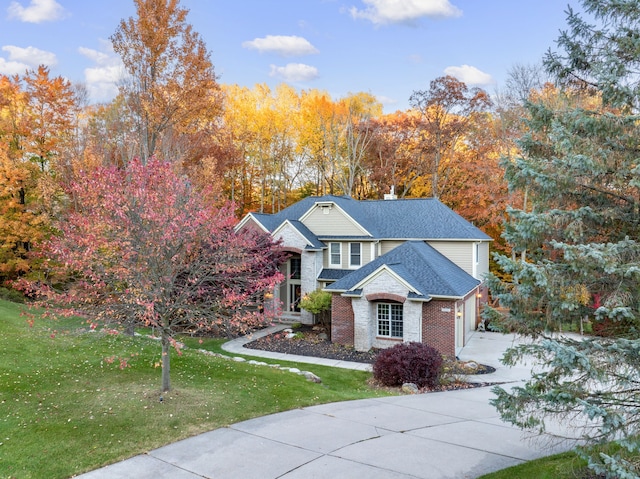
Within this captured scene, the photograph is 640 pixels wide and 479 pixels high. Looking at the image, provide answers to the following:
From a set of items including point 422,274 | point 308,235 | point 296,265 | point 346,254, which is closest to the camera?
point 422,274

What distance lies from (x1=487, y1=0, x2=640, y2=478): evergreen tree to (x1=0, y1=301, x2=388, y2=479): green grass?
612 cm

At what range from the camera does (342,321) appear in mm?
19703

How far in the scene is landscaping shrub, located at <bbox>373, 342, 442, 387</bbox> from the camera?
527 inches

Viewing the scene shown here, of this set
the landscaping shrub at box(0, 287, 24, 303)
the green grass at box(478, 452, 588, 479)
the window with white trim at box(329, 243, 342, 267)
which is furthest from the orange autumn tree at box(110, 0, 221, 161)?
the green grass at box(478, 452, 588, 479)

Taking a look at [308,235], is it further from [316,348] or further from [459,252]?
[459,252]

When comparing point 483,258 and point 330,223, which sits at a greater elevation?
point 330,223

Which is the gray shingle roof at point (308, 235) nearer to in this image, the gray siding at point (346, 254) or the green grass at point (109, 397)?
the gray siding at point (346, 254)

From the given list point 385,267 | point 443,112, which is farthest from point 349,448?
point 443,112

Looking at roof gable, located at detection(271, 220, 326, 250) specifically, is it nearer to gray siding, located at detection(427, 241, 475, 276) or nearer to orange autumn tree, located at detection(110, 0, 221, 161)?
gray siding, located at detection(427, 241, 475, 276)

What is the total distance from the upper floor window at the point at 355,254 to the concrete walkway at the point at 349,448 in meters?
13.9

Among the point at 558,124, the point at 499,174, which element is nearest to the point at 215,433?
the point at 558,124

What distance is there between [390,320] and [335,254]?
23.0 feet

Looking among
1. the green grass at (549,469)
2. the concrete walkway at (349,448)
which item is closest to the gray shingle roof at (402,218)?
the concrete walkway at (349,448)

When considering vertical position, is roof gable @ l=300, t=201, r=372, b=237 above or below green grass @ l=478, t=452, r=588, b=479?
above
